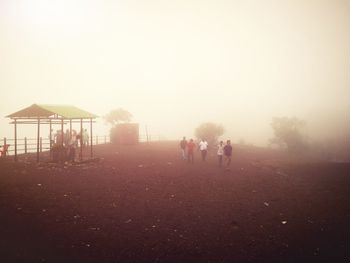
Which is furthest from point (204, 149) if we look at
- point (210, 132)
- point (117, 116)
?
point (117, 116)

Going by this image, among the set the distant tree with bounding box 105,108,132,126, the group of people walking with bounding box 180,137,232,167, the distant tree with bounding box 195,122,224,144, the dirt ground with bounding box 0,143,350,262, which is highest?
the distant tree with bounding box 105,108,132,126

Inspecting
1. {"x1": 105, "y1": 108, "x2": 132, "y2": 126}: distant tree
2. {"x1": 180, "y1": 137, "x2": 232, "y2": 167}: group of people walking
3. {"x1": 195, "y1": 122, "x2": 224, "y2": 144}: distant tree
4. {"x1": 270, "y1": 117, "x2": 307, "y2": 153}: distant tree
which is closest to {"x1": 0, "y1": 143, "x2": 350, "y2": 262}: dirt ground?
{"x1": 180, "y1": 137, "x2": 232, "y2": 167}: group of people walking

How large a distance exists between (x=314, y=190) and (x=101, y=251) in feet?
46.6

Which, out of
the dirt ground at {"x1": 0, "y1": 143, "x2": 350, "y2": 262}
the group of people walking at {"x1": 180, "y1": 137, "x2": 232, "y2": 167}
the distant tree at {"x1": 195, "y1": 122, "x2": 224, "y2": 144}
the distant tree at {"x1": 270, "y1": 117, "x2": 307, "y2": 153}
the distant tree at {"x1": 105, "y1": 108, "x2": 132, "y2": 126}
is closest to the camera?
the dirt ground at {"x1": 0, "y1": 143, "x2": 350, "y2": 262}

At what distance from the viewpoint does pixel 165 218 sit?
37.6 feet

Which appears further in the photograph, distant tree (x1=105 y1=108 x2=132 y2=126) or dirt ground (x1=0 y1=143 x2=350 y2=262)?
distant tree (x1=105 y1=108 x2=132 y2=126)

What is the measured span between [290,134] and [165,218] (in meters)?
41.6

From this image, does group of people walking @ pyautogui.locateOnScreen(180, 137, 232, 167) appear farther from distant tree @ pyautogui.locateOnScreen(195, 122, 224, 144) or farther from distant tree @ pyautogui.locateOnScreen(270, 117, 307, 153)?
distant tree @ pyautogui.locateOnScreen(270, 117, 307, 153)

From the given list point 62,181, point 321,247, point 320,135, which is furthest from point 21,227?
point 320,135

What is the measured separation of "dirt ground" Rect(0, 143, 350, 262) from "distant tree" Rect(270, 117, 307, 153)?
94.6 feet

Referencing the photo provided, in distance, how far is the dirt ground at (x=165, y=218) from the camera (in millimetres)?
8789

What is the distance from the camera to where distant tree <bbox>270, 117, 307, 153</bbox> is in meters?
46.9

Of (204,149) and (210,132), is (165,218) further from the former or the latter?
(210,132)

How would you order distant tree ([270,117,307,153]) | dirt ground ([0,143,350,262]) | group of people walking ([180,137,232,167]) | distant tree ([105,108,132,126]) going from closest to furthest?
dirt ground ([0,143,350,262]) < group of people walking ([180,137,232,167]) < distant tree ([270,117,307,153]) < distant tree ([105,108,132,126])
